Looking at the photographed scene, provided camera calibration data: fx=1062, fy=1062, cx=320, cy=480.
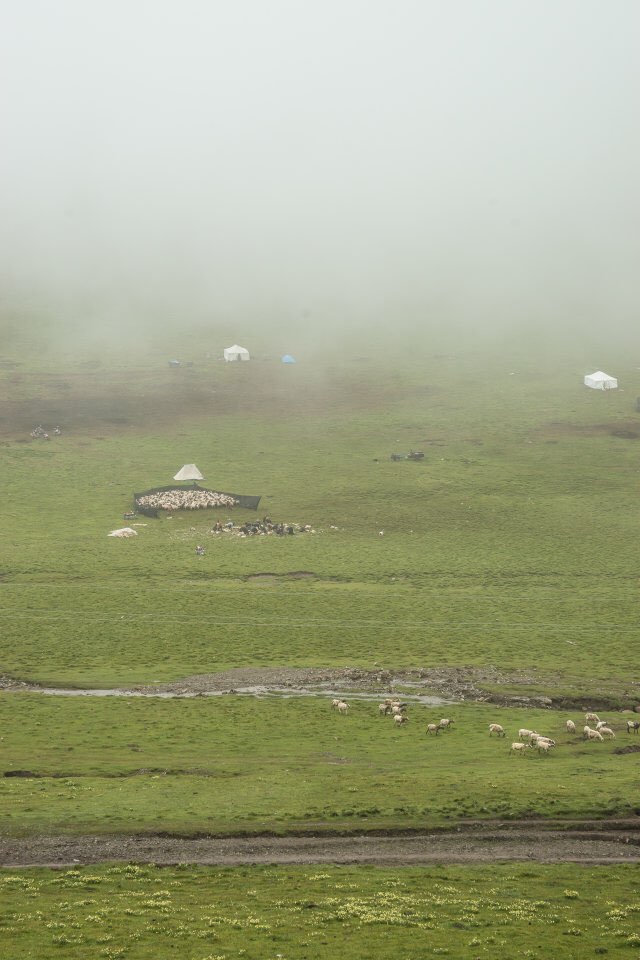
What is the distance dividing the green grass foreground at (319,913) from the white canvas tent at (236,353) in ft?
415

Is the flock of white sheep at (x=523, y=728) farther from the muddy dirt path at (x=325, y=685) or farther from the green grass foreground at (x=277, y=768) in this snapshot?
the muddy dirt path at (x=325, y=685)

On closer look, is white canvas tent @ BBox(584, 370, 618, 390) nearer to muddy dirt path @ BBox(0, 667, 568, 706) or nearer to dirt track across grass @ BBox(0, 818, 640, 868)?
muddy dirt path @ BBox(0, 667, 568, 706)

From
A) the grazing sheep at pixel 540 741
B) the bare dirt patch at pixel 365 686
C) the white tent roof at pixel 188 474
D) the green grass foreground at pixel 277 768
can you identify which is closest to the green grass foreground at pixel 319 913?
the green grass foreground at pixel 277 768

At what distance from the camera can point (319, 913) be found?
26.1 metres

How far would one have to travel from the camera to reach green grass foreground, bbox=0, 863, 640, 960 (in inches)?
950

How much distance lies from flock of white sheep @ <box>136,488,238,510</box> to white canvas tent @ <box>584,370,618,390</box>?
209ft

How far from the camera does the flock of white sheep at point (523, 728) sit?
40375 mm

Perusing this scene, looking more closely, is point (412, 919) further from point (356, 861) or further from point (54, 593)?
point (54, 593)

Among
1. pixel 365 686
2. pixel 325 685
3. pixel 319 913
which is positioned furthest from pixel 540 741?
pixel 319 913

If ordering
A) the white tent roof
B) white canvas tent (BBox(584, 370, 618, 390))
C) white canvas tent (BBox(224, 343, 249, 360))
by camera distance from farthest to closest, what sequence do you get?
white canvas tent (BBox(224, 343, 249, 360)) < white canvas tent (BBox(584, 370, 618, 390)) < the white tent roof

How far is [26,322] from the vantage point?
174625 millimetres

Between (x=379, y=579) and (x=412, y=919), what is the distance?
45.9 metres

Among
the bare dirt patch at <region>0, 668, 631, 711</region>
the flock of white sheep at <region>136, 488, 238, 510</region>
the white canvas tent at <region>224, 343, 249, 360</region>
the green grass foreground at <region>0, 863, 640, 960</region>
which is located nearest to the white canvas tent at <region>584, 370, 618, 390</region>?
the white canvas tent at <region>224, 343, 249, 360</region>

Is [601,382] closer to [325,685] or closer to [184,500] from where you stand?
[184,500]
